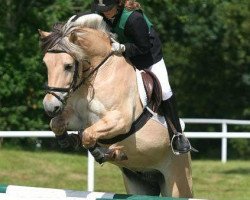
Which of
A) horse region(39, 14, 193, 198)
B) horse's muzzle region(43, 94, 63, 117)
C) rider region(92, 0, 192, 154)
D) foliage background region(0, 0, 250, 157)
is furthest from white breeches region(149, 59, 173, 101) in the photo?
foliage background region(0, 0, 250, 157)

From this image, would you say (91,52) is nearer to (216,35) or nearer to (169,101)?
(169,101)

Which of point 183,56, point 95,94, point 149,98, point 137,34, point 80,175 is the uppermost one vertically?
point 137,34

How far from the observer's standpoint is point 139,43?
21.6 ft

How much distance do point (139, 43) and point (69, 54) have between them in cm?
59

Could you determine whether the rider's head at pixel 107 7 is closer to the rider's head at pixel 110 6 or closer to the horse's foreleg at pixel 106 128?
the rider's head at pixel 110 6

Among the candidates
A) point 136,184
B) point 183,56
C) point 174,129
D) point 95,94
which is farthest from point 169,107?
point 183,56

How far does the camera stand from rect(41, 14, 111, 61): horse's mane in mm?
6359

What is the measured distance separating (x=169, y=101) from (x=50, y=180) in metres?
7.09

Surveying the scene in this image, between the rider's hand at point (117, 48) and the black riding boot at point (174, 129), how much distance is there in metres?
Result: 0.59

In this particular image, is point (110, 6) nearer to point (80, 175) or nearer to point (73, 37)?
point (73, 37)

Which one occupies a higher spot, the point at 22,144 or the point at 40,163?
the point at 40,163

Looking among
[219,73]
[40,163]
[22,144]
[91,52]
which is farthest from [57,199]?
[219,73]

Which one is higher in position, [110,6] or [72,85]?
[110,6]

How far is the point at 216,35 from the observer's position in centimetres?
3044
